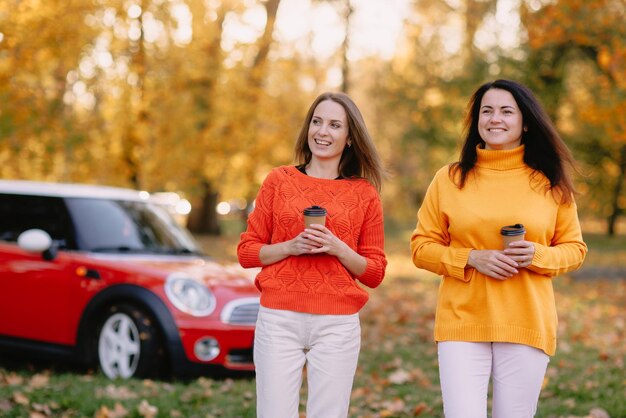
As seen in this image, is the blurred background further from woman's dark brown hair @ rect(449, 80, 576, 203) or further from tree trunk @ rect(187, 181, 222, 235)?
woman's dark brown hair @ rect(449, 80, 576, 203)

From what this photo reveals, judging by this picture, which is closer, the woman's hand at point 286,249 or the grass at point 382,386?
the woman's hand at point 286,249

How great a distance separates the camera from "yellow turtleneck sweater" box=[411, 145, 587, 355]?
373cm

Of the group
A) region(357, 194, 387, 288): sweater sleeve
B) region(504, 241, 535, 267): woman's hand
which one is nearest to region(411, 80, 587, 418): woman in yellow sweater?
region(504, 241, 535, 267): woman's hand

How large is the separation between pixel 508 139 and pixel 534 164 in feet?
0.59

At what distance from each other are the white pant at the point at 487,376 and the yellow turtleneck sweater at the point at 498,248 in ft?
0.18

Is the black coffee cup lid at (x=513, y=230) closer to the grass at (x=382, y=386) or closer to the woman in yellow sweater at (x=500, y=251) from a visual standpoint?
the woman in yellow sweater at (x=500, y=251)

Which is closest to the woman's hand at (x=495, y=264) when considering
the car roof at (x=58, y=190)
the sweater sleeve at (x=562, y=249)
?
the sweater sleeve at (x=562, y=249)

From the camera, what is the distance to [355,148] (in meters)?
4.11

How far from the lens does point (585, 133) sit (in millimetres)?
28578

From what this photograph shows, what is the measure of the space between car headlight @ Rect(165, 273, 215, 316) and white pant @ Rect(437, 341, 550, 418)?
352 cm

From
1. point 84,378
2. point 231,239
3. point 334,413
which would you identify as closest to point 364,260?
point 334,413

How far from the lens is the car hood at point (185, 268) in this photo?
719 cm

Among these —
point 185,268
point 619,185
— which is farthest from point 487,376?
point 619,185

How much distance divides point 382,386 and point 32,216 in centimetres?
361
